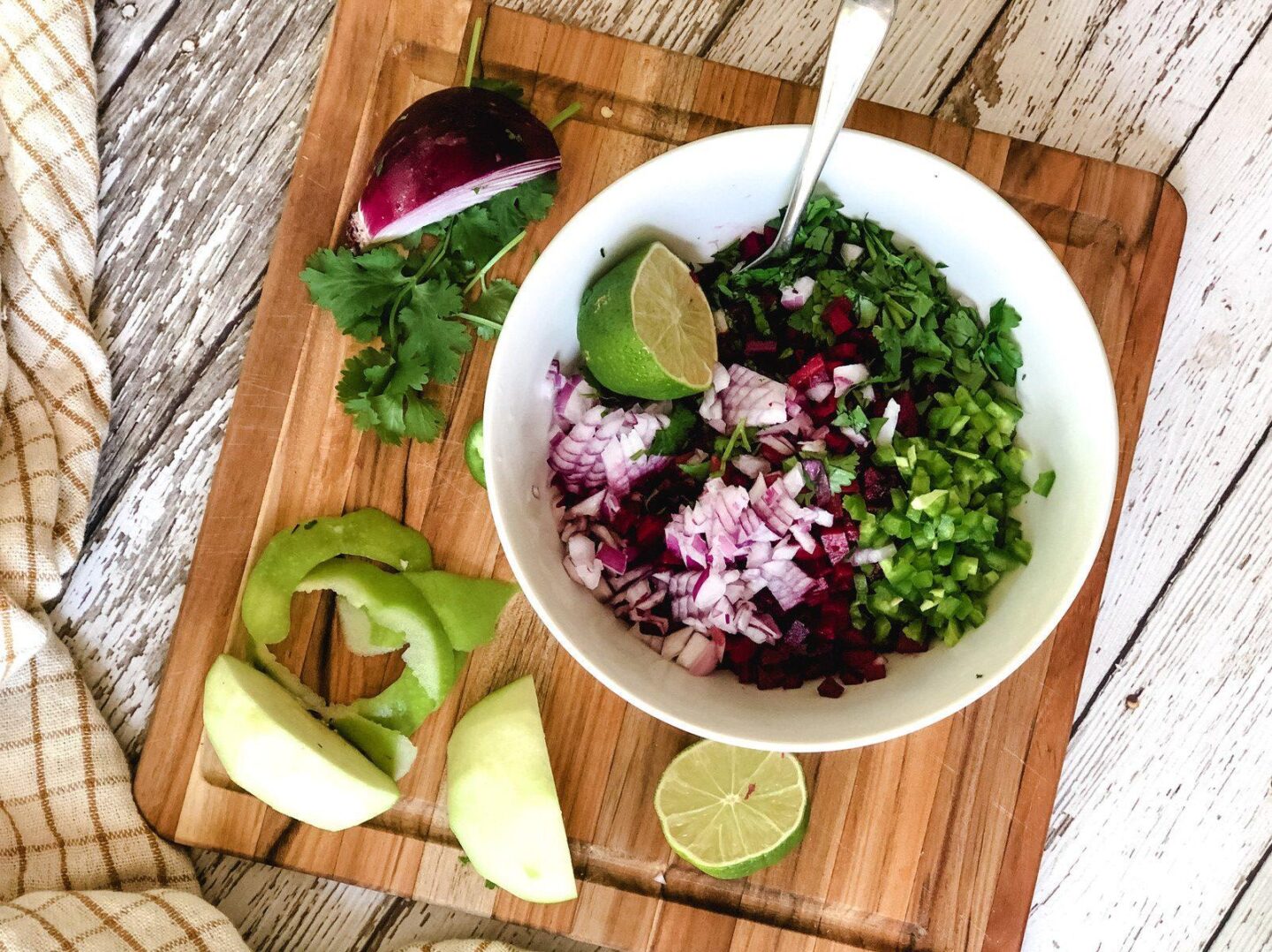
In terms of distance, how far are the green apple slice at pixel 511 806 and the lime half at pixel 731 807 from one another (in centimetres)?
15

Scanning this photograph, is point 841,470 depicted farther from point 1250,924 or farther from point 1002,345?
point 1250,924

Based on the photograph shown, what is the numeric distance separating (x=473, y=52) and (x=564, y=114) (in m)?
0.15

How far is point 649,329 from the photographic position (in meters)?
1.13

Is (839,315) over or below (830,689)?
over

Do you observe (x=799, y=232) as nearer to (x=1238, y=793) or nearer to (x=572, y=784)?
(x=572, y=784)

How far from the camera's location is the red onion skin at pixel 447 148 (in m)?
1.28

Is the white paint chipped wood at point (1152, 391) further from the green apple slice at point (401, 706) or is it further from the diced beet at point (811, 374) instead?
the diced beet at point (811, 374)

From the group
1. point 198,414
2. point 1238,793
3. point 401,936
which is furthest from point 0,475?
point 1238,793

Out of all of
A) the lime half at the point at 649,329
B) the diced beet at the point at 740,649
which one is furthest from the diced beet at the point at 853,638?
the lime half at the point at 649,329

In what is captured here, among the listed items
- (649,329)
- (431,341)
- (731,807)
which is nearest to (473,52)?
(431,341)

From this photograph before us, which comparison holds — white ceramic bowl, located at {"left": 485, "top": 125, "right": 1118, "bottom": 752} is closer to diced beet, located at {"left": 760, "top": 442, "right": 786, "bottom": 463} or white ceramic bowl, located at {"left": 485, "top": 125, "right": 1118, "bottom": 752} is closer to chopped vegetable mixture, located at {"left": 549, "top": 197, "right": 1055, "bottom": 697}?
chopped vegetable mixture, located at {"left": 549, "top": 197, "right": 1055, "bottom": 697}

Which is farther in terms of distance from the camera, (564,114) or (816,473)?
(564,114)

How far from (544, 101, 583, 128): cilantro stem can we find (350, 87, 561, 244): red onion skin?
0.18 feet

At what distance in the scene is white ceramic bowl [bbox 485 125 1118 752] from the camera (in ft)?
3.61
